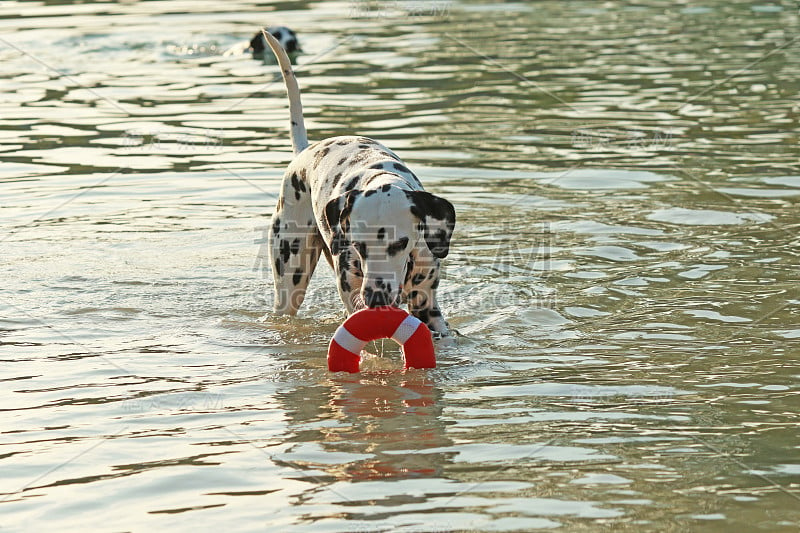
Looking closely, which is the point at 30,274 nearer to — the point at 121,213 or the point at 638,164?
the point at 121,213

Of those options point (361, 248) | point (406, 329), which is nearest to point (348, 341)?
point (406, 329)

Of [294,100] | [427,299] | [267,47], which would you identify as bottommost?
[427,299]

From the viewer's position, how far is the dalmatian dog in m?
6.27

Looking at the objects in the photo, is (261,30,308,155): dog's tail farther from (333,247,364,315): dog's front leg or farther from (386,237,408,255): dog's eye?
(386,237,408,255): dog's eye

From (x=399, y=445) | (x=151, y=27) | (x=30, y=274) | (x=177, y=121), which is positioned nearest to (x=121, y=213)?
(x=30, y=274)

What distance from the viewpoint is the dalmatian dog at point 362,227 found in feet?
20.6

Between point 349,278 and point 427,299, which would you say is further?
point 427,299

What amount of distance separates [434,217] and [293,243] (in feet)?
5.49

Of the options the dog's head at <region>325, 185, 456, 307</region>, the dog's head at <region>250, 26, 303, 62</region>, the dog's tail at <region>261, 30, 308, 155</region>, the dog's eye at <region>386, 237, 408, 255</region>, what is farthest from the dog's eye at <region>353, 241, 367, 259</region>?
the dog's head at <region>250, 26, 303, 62</region>

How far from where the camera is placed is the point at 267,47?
19.2 metres

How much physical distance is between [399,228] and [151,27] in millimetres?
16717

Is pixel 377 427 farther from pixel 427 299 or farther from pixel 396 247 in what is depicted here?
pixel 427 299

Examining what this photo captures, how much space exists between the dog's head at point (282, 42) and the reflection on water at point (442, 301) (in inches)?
16.2

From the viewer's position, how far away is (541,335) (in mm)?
7430
